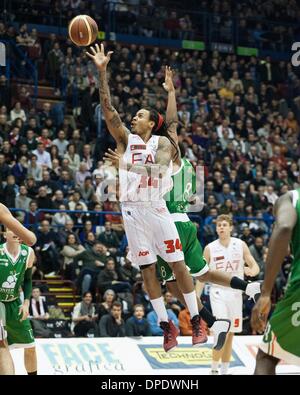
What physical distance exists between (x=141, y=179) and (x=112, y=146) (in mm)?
10934

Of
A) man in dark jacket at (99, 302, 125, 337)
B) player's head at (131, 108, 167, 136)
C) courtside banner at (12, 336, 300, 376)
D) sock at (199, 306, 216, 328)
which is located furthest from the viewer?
man in dark jacket at (99, 302, 125, 337)

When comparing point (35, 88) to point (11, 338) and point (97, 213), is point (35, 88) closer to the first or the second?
point (97, 213)

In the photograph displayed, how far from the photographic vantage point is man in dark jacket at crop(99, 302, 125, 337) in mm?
14328

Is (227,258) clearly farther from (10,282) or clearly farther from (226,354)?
(10,282)

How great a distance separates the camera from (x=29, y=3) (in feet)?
75.9

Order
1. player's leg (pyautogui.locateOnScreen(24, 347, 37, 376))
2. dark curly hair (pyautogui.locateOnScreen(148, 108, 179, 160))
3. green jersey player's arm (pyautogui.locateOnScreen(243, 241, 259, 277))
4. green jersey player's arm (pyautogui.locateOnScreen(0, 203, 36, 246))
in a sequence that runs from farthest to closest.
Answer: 1. green jersey player's arm (pyautogui.locateOnScreen(243, 241, 259, 277))
2. player's leg (pyautogui.locateOnScreen(24, 347, 37, 376))
3. dark curly hair (pyautogui.locateOnScreen(148, 108, 179, 160))
4. green jersey player's arm (pyautogui.locateOnScreen(0, 203, 36, 246))

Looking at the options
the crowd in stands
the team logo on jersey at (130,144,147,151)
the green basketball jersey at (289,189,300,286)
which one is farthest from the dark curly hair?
the crowd in stands

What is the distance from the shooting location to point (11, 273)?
9602mm

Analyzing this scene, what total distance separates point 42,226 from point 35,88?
5896 mm

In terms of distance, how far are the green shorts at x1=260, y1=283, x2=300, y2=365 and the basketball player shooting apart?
3687 mm

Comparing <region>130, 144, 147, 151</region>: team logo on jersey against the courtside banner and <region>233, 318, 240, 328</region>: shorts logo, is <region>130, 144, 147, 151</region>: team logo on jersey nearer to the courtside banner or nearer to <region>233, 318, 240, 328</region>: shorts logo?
the courtside banner

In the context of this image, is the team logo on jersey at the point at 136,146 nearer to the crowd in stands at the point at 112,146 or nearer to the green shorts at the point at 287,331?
the green shorts at the point at 287,331

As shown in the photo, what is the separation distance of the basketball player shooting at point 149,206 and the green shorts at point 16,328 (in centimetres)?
172

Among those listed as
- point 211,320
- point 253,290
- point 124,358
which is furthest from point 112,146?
point 253,290
